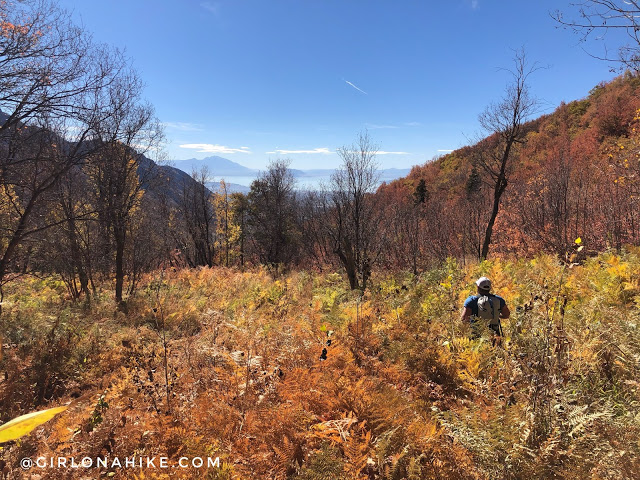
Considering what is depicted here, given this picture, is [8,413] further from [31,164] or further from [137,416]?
[31,164]

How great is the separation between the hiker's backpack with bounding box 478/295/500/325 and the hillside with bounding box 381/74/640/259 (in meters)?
5.86

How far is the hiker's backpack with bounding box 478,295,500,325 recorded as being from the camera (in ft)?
14.8

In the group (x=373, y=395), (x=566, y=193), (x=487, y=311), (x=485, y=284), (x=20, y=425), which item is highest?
(x=566, y=193)

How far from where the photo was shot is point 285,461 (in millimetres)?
2639

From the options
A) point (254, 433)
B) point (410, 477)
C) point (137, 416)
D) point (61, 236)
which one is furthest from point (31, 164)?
point (410, 477)

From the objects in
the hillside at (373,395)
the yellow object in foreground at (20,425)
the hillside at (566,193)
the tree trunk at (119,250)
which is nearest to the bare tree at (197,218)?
the tree trunk at (119,250)

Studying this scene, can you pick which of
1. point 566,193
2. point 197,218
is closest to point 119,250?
point 566,193

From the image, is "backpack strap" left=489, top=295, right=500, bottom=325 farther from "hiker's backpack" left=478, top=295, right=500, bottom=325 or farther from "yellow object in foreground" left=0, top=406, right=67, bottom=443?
"yellow object in foreground" left=0, top=406, right=67, bottom=443

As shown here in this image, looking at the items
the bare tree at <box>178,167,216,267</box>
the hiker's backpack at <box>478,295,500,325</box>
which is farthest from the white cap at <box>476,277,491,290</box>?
the bare tree at <box>178,167,216,267</box>

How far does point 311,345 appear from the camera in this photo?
4617mm

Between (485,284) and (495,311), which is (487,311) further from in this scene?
(485,284)

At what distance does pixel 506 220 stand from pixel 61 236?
1936 centimetres

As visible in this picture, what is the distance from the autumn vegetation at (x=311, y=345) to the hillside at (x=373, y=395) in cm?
2

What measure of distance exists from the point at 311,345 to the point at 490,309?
2.63m
